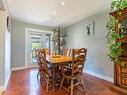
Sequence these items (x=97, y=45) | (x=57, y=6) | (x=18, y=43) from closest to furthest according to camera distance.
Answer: (x=57, y=6), (x=97, y=45), (x=18, y=43)

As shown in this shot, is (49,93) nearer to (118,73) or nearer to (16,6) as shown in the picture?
(118,73)

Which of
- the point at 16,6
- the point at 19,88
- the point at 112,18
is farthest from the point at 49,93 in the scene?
the point at 16,6

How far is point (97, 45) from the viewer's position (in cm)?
418

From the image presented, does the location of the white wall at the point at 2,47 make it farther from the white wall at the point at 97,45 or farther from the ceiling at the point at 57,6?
the white wall at the point at 97,45

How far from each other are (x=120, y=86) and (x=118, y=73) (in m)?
0.31

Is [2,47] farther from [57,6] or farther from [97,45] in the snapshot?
[97,45]

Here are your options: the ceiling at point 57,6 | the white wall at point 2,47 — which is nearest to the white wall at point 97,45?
the ceiling at point 57,6

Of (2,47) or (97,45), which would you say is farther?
(97,45)

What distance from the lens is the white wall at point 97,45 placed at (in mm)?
3834

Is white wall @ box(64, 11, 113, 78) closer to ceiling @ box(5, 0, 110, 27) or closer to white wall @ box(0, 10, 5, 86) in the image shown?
ceiling @ box(5, 0, 110, 27)

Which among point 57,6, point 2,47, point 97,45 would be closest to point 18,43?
point 2,47

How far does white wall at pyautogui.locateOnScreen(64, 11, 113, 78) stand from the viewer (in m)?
3.83

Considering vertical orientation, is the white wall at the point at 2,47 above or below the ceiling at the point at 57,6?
below

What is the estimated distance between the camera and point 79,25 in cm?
510
